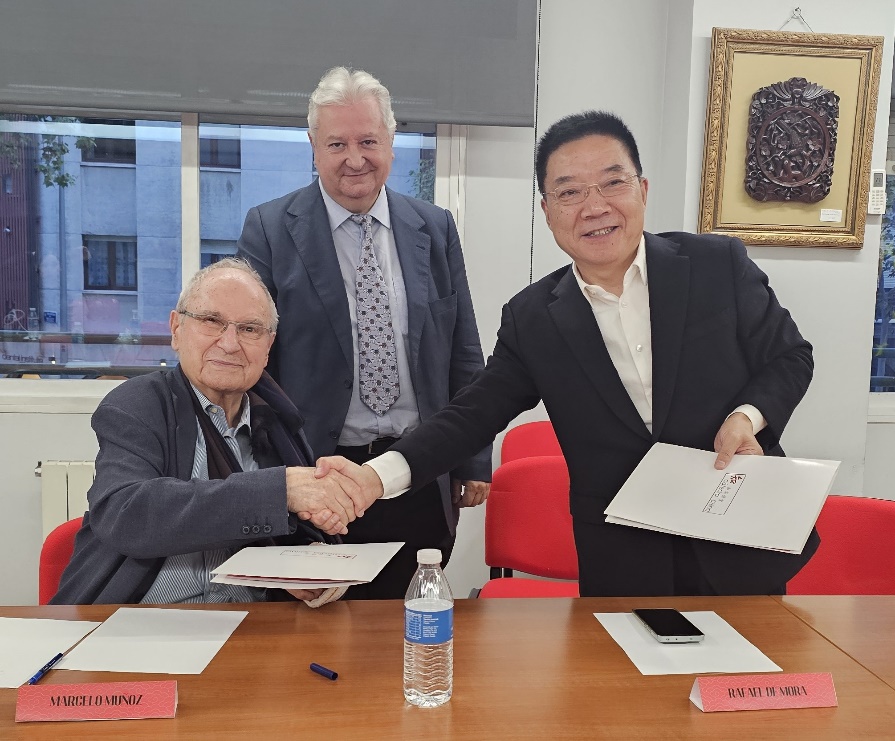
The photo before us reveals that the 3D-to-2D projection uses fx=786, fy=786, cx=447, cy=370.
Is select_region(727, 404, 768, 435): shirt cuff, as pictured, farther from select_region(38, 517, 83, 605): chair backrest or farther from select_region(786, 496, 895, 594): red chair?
select_region(38, 517, 83, 605): chair backrest

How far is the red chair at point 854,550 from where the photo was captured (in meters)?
1.93

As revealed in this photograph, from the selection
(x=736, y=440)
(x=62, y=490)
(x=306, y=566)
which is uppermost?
(x=736, y=440)

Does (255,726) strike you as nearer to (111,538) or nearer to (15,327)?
(111,538)

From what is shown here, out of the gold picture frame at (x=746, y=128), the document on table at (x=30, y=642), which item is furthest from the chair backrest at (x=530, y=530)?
the gold picture frame at (x=746, y=128)

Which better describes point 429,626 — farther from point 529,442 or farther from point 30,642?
point 529,442

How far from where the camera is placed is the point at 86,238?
3682mm

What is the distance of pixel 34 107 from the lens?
334 centimetres

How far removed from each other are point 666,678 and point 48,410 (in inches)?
122

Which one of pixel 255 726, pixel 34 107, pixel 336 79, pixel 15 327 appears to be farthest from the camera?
pixel 15 327

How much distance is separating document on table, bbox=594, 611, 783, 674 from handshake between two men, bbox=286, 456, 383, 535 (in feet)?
1.84

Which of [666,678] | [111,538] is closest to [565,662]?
[666,678]

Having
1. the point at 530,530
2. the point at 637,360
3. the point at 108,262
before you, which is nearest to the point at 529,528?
the point at 530,530

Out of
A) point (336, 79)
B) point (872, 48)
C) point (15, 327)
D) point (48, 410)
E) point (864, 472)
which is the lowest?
point (864, 472)

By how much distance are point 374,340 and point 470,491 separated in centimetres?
55
